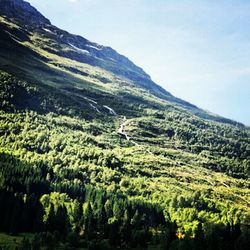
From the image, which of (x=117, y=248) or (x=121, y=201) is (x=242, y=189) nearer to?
(x=121, y=201)

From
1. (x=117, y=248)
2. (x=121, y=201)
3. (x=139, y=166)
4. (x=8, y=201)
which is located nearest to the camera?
(x=117, y=248)

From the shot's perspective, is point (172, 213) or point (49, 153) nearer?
point (172, 213)

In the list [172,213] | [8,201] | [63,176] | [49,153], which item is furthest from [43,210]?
[49,153]

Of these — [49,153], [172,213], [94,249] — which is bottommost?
[94,249]

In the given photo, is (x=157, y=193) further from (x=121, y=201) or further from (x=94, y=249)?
(x=94, y=249)

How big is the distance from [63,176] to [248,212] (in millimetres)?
78879

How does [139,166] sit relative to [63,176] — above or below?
above

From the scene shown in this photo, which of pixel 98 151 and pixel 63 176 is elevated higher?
pixel 98 151

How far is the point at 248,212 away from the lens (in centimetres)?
15775

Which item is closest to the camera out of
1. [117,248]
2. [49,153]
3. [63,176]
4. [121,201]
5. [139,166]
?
Result: [117,248]

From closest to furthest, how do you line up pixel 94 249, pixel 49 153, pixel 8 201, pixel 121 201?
pixel 94 249 < pixel 8 201 < pixel 121 201 < pixel 49 153

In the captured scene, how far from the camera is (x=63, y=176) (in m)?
152

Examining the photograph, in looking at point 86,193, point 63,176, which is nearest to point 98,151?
point 63,176

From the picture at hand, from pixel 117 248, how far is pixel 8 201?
1469 inches
